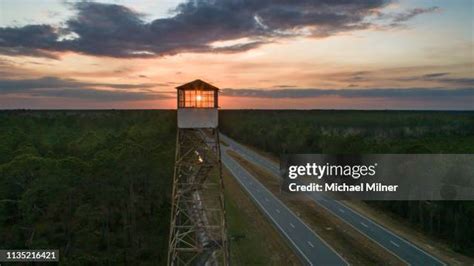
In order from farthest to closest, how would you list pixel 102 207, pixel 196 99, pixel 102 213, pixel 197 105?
1. pixel 102 207
2. pixel 102 213
3. pixel 196 99
4. pixel 197 105

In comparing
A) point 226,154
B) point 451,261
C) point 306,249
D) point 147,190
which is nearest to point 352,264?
point 306,249

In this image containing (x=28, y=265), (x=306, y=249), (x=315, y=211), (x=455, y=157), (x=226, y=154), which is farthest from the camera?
(x=226, y=154)

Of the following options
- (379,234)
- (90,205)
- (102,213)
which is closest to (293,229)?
(379,234)

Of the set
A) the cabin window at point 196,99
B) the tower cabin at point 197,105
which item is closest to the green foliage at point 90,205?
the tower cabin at point 197,105

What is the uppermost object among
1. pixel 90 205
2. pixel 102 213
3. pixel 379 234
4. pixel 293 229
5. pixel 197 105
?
pixel 197 105

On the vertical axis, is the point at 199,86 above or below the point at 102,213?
above

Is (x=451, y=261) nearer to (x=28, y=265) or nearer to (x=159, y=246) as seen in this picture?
(x=159, y=246)

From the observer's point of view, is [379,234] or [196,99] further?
[379,234]

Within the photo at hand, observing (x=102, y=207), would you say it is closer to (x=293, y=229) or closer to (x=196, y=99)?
(x=196, y=99)
